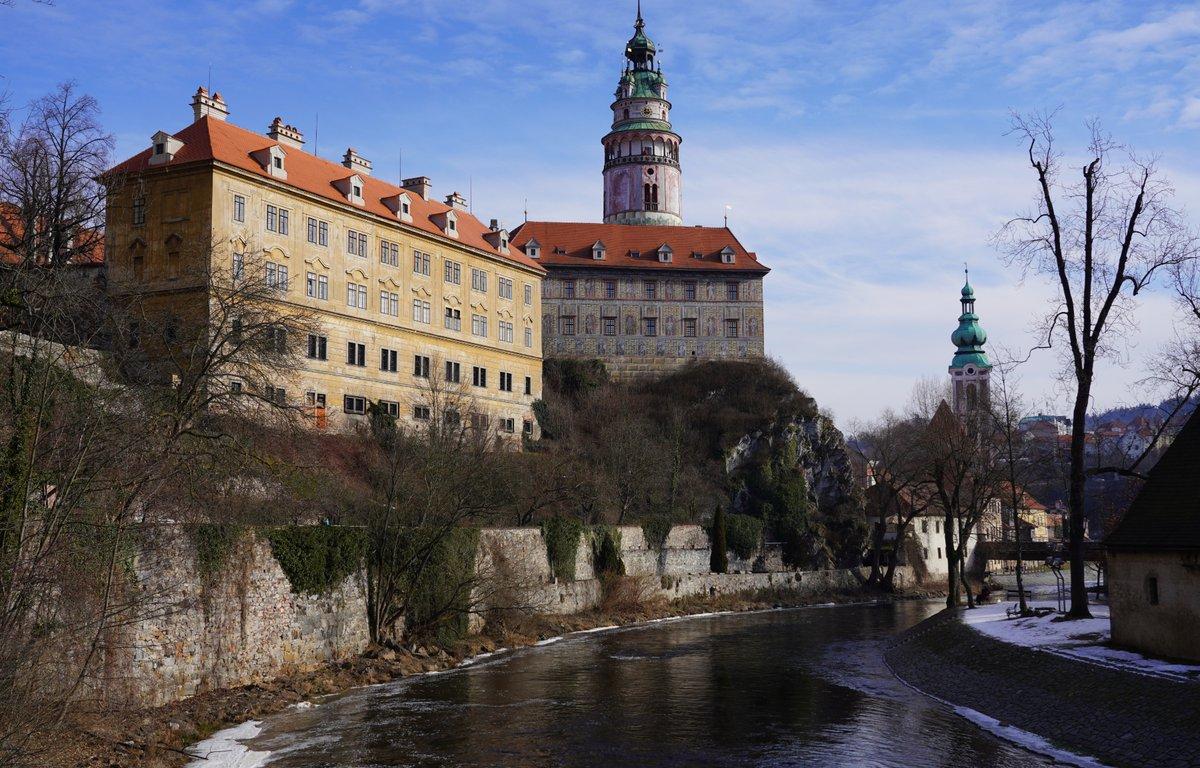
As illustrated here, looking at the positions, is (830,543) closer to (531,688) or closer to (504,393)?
(504,393)

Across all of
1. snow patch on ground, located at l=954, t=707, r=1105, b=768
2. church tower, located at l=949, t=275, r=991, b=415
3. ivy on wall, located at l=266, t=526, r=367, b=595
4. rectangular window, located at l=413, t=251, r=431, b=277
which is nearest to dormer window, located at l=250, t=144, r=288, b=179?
rectangular window, located at l=413, t=251, r=431, b=277

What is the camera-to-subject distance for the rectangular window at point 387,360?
56719mm

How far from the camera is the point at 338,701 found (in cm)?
2603

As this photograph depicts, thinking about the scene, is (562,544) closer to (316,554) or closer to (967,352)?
(316,554)

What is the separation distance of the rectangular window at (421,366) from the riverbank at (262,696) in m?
17.4

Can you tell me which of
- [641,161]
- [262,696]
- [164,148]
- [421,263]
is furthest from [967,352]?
[262,696]

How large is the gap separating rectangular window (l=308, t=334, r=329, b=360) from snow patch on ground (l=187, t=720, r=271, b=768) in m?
31.4

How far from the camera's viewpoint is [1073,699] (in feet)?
74.0

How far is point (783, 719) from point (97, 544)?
14.2 m

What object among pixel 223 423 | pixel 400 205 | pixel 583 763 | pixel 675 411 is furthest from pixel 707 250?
pixel 583 763

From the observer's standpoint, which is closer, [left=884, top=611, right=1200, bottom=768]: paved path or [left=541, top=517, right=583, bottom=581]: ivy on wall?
[left=884, top=611, right=1200, bottom=768]: paved path

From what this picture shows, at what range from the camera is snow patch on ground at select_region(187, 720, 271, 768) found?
19.8 m

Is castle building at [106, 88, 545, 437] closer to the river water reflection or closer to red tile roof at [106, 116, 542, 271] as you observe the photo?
red tile roof at [106, 116, 542, 271]

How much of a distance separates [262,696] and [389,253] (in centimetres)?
3603
